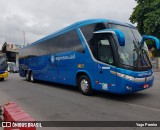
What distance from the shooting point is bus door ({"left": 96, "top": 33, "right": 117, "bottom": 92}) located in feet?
27.1

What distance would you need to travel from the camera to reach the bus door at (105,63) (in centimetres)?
827

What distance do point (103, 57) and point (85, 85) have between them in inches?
70.8

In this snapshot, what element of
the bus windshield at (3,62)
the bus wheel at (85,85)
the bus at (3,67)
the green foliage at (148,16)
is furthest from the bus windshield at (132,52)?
the green foliage at (148,16)

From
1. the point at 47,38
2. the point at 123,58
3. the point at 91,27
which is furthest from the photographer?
the point at 47,38

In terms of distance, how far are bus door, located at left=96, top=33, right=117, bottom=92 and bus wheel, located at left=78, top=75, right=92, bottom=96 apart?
0.89 m

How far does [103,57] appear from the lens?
868 centimetres

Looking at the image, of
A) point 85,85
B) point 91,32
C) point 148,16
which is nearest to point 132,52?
point 91,32

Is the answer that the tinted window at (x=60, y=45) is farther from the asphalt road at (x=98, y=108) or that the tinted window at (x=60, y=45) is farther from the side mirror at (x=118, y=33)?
the asphalt road at (x=98, y=108)

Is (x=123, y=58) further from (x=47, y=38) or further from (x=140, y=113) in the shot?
(x=47, y=38)

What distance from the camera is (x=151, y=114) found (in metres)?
6.53

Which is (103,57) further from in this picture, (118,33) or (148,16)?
(148,16)

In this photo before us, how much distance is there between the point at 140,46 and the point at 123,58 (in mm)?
1269

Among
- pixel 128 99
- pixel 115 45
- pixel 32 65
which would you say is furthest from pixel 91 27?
pixel 32 65

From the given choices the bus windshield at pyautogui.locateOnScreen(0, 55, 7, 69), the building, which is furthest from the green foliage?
the building
